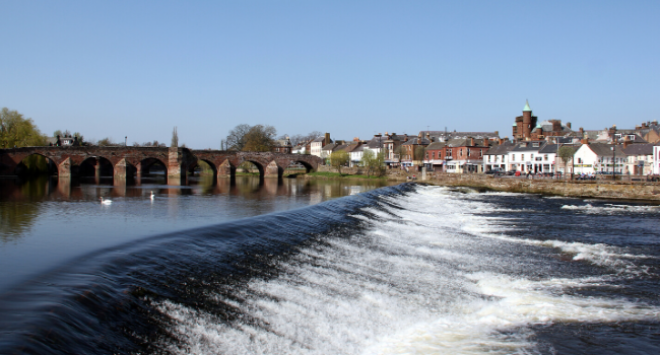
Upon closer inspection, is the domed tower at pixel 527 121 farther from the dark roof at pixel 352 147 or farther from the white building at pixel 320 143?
the white building at pixel 320 143

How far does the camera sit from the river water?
265 inches

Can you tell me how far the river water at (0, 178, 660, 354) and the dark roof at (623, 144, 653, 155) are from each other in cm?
4844

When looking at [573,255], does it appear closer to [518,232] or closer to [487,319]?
[518,232]

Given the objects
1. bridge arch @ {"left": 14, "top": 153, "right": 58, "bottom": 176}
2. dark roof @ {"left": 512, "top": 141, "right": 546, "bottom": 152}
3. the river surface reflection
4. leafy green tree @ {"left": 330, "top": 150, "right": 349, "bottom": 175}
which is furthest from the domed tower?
bridge arch @ {"left": 14, "top": 153, "right": 58, "bottom": 176}

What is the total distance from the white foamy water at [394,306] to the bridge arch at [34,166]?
58935mm

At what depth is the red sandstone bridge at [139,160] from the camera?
58.9 metres

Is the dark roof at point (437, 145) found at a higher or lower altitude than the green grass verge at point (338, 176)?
higher

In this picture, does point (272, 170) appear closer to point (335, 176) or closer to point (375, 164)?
point (335, 176)

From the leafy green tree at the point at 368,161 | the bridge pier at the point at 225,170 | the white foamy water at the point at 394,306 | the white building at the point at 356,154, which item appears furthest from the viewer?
the white building at the point at 356,154

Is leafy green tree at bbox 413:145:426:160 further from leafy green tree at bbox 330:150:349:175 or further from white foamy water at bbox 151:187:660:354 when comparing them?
white foamy water at bbox 151:187:660:354

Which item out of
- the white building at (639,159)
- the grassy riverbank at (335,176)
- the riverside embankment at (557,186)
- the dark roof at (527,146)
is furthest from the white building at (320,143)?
the white building at (639,159)

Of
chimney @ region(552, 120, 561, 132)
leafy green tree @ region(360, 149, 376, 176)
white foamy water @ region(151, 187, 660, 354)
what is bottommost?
white foamy water @ region(151, 187, 660, 354)

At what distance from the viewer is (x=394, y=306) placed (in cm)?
922

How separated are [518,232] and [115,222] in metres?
16.6
